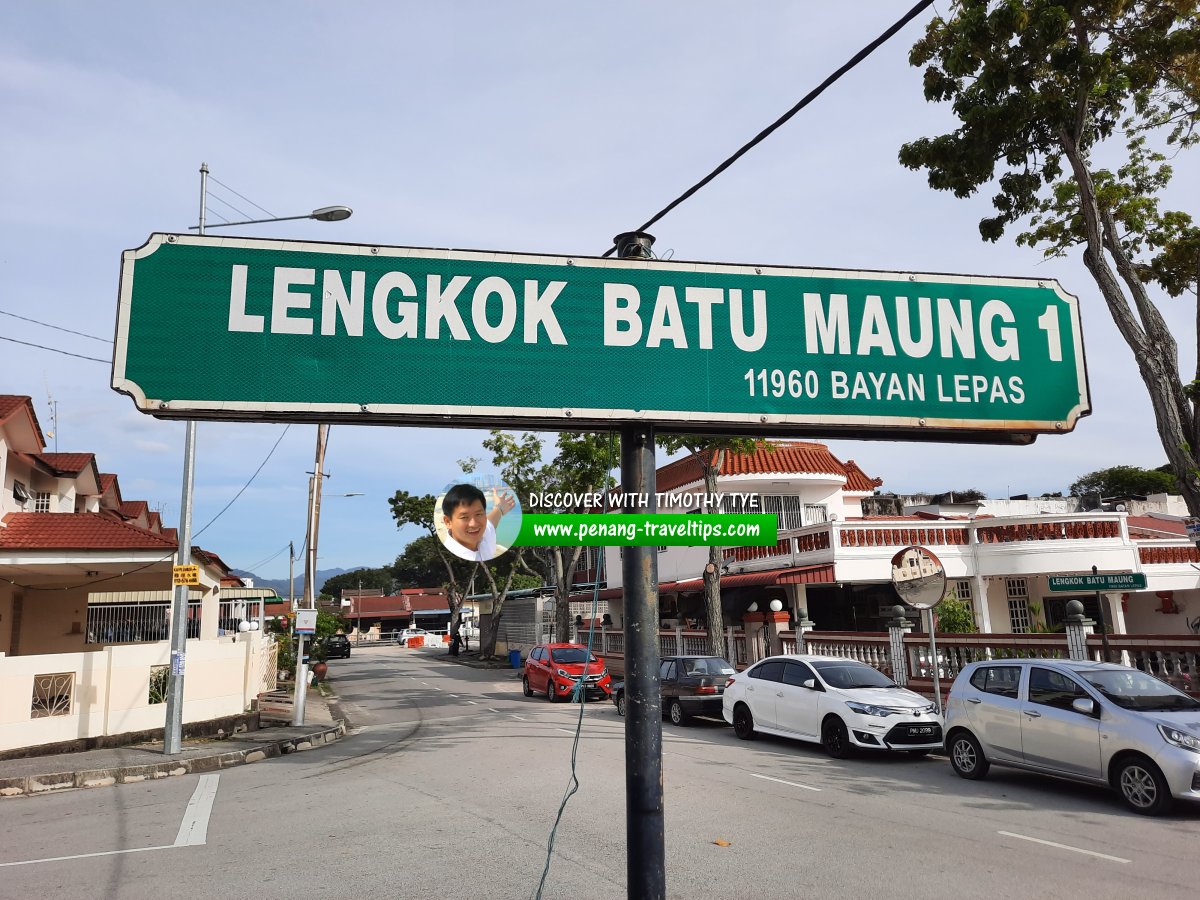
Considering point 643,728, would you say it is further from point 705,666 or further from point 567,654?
point 567,654

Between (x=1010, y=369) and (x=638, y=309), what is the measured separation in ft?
4.91

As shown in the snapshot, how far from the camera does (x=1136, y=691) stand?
32.8 ft

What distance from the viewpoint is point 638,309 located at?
3.23 metres

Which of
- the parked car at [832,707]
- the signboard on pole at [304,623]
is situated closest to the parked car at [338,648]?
the signboard on pole at [304,623]

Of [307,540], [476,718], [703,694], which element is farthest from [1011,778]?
[307,540]

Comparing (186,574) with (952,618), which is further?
(952,618)

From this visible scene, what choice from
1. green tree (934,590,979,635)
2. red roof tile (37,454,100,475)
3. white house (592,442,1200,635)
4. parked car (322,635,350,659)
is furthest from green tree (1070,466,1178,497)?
red roof tile (37,454,100,475)

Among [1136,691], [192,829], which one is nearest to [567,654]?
[192,829]

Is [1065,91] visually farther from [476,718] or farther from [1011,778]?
[476,718]

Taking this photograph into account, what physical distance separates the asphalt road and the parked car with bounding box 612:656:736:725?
179 inches

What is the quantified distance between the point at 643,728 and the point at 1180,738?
8858mm

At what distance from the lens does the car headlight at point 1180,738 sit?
898 cm

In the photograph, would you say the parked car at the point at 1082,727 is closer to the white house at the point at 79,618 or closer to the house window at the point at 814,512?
the white house at the point at 79,618

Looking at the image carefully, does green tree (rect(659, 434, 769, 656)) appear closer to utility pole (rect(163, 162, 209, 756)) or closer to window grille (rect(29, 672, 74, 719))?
utility pole (rect(163, 162, 209, 756))
